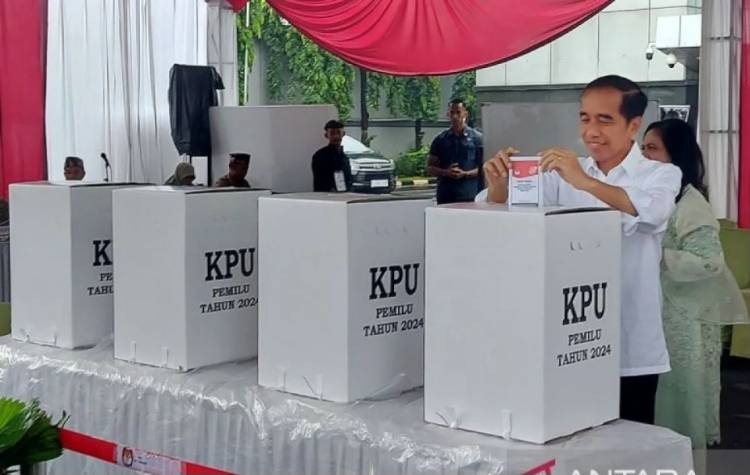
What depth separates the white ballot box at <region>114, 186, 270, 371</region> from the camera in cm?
198

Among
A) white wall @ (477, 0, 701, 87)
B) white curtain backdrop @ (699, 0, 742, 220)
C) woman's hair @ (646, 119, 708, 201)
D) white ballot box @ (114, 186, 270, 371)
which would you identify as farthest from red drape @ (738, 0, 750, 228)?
white ballot box @ (114, 186, 270, 371)

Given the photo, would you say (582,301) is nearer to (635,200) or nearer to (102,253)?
(635,200)

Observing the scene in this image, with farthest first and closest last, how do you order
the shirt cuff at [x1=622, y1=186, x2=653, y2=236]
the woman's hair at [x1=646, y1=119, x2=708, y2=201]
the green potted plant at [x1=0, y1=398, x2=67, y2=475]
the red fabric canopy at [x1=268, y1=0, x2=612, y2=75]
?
the red fabric canopy at [x1=268, y1=0, x2=612, y2=75] < the woman's hair at [x1=646, y1=119, x2=708, y2=201] < the shirt cuff at [x1=622, y1=186, x2=653, y2=236] < the green potted plant at [x1=0, y1=398, x2=67, y2=475]

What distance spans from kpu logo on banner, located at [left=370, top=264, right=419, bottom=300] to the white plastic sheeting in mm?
181

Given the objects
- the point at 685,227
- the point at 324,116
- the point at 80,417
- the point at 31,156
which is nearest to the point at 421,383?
the point at 80,417

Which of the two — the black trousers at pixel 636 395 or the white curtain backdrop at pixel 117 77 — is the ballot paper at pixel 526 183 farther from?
the white curtain backdrop at pixel 117 77

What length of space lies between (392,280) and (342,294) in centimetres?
10

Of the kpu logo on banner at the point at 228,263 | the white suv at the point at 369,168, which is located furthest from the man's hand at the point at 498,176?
the white suv at the point at 369,168

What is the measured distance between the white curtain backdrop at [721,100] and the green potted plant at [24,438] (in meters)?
5.61

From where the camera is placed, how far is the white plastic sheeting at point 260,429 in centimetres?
158

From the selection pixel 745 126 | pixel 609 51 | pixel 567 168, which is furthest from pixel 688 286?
pixel 609 51

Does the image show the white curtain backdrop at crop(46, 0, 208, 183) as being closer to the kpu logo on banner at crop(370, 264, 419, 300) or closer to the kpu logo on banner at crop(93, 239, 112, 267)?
the kpu logo on banner at crop(93, 239, 112, 267)

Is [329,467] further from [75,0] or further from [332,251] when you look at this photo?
A: [75,0]

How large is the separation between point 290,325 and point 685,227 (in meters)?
1.58
